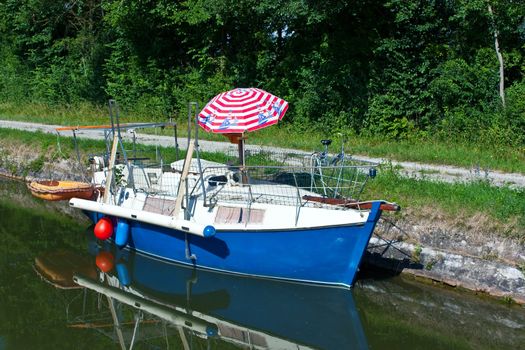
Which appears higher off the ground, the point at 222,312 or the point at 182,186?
the point at 182,186

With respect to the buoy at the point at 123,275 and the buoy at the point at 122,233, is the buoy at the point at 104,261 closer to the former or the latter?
the buoy at the point at 123,275

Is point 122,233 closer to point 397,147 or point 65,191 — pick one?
point 65,191

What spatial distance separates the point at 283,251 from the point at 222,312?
4.64ft

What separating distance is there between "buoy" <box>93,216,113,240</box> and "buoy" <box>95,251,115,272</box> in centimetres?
60

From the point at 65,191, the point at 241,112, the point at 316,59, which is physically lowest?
the point at 65,191

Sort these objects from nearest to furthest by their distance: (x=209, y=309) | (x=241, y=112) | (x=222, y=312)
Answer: (x=222, y=312) < (x=209, y=309) < (x=241, y=112)

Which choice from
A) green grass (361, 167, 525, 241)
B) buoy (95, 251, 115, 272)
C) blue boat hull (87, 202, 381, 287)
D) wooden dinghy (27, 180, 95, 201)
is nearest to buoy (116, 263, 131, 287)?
buoy (95, 251, 115, 272)

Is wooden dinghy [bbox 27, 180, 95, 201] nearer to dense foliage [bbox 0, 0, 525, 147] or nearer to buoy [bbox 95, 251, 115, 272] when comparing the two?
buoy [bbox 95, 251, 115, 272]

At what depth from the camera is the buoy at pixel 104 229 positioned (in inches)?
510

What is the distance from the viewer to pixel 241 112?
11.2 m

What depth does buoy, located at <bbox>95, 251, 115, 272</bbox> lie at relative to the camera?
1312 cm

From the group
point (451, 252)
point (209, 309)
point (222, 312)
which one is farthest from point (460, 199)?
point (209, 309)

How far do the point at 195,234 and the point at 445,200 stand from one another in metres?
4.54

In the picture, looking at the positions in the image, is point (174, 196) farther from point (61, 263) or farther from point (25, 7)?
point (25, 7)
